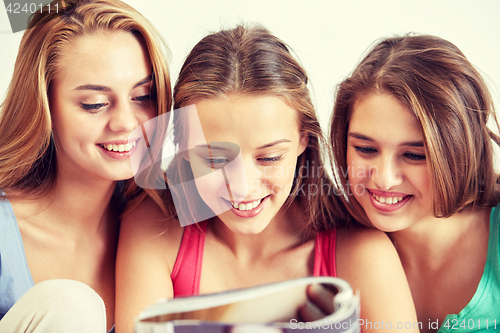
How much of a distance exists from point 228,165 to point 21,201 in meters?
0.37

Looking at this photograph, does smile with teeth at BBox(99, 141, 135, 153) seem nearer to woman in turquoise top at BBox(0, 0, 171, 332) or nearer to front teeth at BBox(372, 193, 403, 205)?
woman in turquoise top at BBox(0, 0, 171, 332)

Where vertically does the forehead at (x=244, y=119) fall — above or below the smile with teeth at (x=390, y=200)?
above

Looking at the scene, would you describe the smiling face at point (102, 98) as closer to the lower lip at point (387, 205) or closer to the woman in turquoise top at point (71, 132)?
the woman in turquoise top at point (71, 132)

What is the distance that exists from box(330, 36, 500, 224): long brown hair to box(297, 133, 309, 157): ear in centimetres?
5

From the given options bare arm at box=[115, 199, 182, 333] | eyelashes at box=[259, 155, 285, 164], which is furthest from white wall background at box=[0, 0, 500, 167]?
bare arm at box=[115, 199, 182, 333]

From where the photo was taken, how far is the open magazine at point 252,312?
33 centimetres

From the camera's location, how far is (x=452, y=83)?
0.60m

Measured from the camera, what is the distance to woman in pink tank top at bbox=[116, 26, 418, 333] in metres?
0.59

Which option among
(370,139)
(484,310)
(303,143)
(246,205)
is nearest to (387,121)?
(370,139)

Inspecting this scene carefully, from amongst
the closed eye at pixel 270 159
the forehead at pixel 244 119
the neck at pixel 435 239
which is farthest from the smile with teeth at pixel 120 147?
the neck at pixel 435 239

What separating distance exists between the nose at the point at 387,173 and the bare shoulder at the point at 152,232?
33cm

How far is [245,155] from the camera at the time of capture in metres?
0.57

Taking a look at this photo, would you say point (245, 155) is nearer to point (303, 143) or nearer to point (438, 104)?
point (303, 143)

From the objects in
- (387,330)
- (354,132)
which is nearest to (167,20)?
(354,132)
